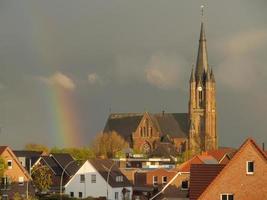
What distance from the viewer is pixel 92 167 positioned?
284 feet

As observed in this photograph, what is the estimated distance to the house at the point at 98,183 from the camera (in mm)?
84875

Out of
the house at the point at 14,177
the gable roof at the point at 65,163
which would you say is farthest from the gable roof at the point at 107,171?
the gable roof at the point at 65,163

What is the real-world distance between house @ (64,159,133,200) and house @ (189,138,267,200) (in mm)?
42848

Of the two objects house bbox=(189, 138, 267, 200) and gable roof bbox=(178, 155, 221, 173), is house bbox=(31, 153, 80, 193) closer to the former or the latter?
gable roof bbox=(178, 155, 221, 173)

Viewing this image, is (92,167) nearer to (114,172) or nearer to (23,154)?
(114,172)

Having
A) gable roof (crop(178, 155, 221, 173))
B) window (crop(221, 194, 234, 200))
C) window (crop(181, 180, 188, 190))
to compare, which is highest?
gable roof (crop(178, 155, 221, 173))

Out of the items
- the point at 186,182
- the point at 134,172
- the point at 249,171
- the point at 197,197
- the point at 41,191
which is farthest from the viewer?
the point at 134,172

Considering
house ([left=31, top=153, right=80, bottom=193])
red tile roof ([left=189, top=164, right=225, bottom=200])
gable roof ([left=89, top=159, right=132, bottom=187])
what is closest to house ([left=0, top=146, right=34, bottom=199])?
gable roof ([left=89, top=159, right=132, bottom=187])

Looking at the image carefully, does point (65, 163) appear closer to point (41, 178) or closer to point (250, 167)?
point (41, 178)

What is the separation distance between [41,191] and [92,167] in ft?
34.9

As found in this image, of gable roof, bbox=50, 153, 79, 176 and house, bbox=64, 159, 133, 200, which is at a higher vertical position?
gable roof, bbox=50, 153, 79, 176

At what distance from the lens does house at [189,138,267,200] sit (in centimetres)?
4078

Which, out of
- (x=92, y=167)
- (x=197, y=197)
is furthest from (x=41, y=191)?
(x=197, y=197)

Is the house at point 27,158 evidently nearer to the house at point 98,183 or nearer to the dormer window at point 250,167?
the house at point 98,183
